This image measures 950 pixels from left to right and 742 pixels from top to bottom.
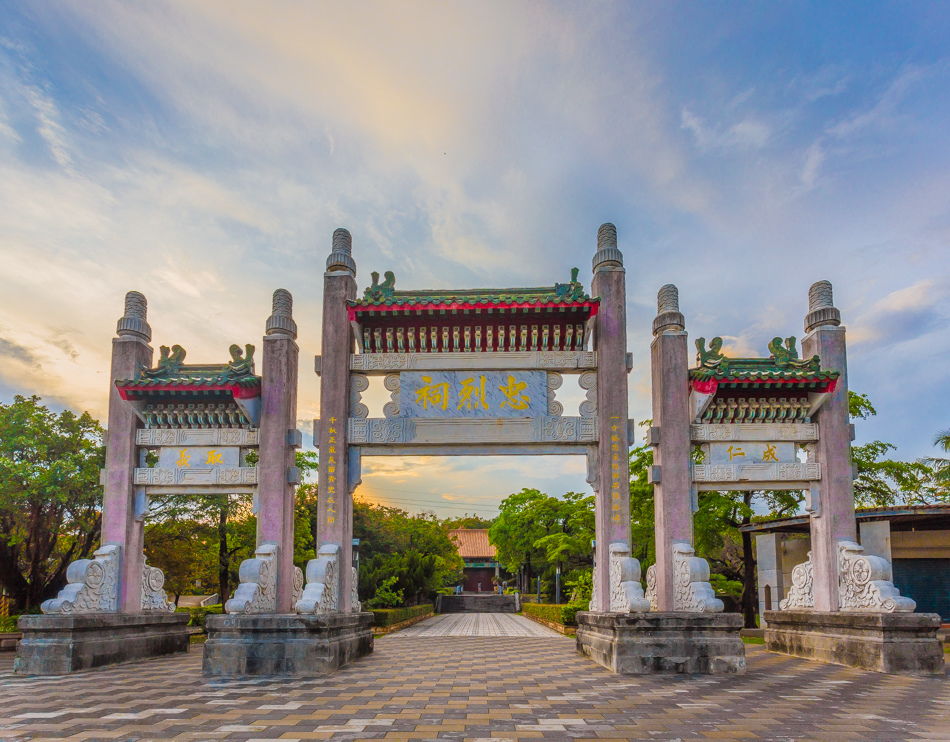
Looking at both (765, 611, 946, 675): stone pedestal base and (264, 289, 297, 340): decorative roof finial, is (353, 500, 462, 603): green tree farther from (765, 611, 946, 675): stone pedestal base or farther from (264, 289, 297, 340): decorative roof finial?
(765, 611, 946, 675): stone pedestal base

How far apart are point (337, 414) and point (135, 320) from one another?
4.01 meters

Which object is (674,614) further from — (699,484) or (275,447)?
(275,447)

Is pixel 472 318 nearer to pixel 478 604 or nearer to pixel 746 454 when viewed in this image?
pixel 746 454

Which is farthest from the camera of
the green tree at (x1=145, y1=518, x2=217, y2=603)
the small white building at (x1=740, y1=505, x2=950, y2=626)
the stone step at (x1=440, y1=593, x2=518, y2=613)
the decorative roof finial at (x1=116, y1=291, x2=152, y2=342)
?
the stone step at (x1=440, y1=593, x2=518, y2=613)

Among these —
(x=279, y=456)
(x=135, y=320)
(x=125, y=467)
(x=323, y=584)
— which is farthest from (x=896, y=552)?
(x=135, y=320)

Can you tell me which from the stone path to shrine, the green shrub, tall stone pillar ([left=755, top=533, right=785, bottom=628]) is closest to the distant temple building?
the green shrub

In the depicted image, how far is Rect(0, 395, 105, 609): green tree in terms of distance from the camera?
14.4 metres

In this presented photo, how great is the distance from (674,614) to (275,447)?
263 inches

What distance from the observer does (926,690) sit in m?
8.34

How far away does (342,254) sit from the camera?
41.0 feet

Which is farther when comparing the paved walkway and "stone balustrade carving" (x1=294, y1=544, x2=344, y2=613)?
the paved walkway

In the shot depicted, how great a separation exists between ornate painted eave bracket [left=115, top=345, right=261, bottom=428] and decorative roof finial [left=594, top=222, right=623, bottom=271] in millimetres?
6129

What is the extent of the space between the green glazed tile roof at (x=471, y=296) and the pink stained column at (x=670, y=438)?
1361 millimetres

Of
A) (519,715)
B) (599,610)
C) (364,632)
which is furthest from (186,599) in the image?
(519,715)
